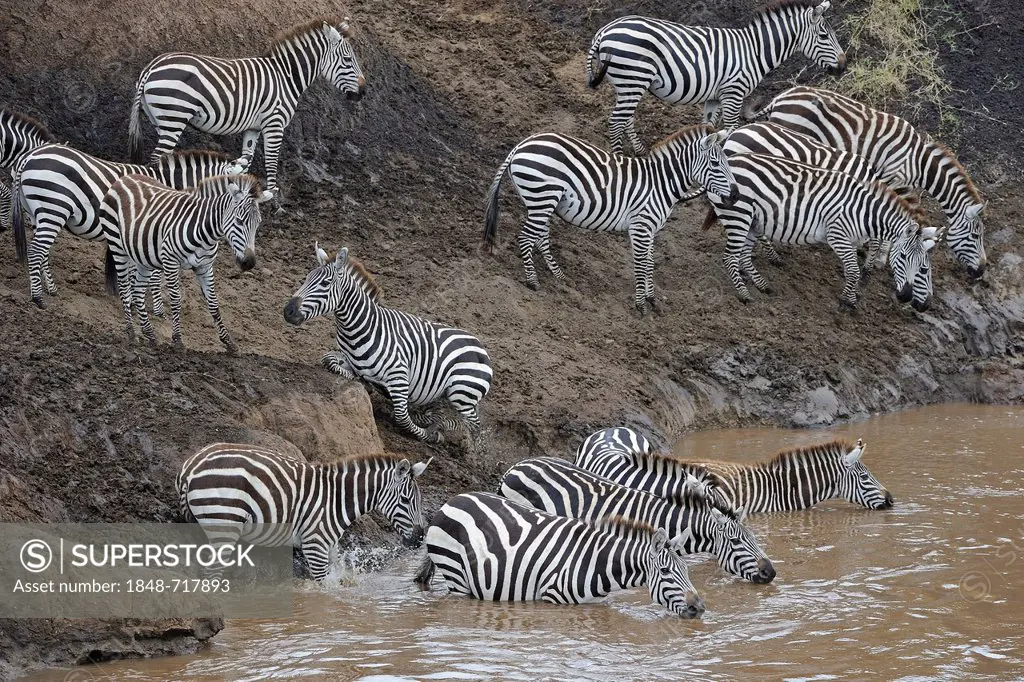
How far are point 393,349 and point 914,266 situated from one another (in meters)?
6.90

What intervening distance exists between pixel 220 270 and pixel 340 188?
7.88 ft

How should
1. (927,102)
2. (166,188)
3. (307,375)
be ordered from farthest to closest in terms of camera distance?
(927,102), (166,188), (307,375)

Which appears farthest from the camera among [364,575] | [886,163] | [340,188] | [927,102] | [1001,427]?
[927,102]

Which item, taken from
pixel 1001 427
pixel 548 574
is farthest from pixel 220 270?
pixel 1001 427

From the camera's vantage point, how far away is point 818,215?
1506cm

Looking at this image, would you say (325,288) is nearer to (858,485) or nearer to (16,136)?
(16,136)

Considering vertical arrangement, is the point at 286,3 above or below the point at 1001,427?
above

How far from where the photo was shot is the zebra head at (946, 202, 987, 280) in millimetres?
16219

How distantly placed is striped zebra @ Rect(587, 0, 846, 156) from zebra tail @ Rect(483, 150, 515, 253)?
8.49 feet

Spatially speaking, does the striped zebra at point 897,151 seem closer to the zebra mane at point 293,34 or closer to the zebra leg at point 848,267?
the zebra leg at point 848,267

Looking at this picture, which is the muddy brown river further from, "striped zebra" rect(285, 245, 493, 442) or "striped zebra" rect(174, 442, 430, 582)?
"striped zebra" rect(285, 245, 493, 442)

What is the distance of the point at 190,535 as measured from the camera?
28.9 feet

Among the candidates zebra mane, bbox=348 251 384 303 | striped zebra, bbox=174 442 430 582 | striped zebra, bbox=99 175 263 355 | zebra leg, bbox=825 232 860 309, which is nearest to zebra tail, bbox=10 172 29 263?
striped zebra, bbox=99 175 263 355

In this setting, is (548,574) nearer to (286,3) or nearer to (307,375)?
(307,375)
